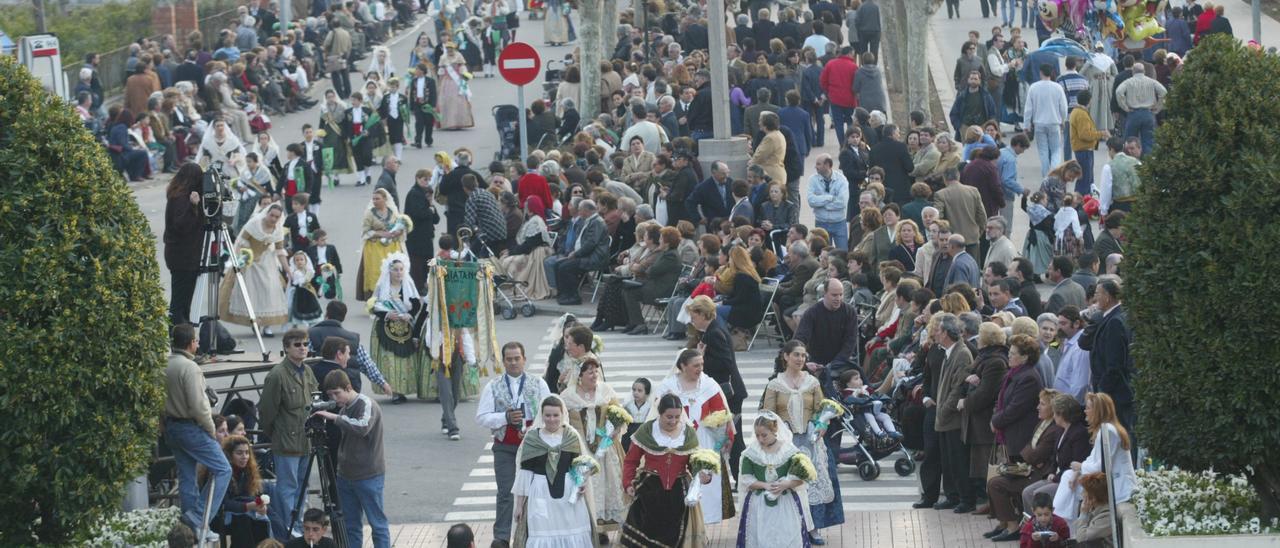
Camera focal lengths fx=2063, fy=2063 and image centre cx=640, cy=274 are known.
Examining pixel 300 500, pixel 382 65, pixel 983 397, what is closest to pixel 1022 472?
pixel 983 397

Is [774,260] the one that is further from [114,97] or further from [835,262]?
[114,97]

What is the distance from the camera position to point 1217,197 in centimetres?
1124

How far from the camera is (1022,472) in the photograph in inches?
568

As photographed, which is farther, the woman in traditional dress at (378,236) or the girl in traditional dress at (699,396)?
the woman in traditional dress at (378,236)

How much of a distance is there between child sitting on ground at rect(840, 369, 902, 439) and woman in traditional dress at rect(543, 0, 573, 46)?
38.8m

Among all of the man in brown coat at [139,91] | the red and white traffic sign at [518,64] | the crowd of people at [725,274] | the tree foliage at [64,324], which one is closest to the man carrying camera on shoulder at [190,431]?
the crowd of people at [725,274]

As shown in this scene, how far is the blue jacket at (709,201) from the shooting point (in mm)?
24516

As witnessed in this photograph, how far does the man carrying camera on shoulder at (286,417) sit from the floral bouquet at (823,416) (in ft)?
12.2

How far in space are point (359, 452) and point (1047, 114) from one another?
1479 cm

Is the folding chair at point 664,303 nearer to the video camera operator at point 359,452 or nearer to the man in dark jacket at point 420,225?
the man in dark jacket at point 420,225

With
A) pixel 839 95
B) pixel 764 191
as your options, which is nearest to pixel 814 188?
pixel 764 191

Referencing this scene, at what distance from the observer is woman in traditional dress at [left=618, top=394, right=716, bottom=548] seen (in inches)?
559

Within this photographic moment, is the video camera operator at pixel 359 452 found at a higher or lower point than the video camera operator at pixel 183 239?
lower

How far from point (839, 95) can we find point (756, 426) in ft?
59.8
